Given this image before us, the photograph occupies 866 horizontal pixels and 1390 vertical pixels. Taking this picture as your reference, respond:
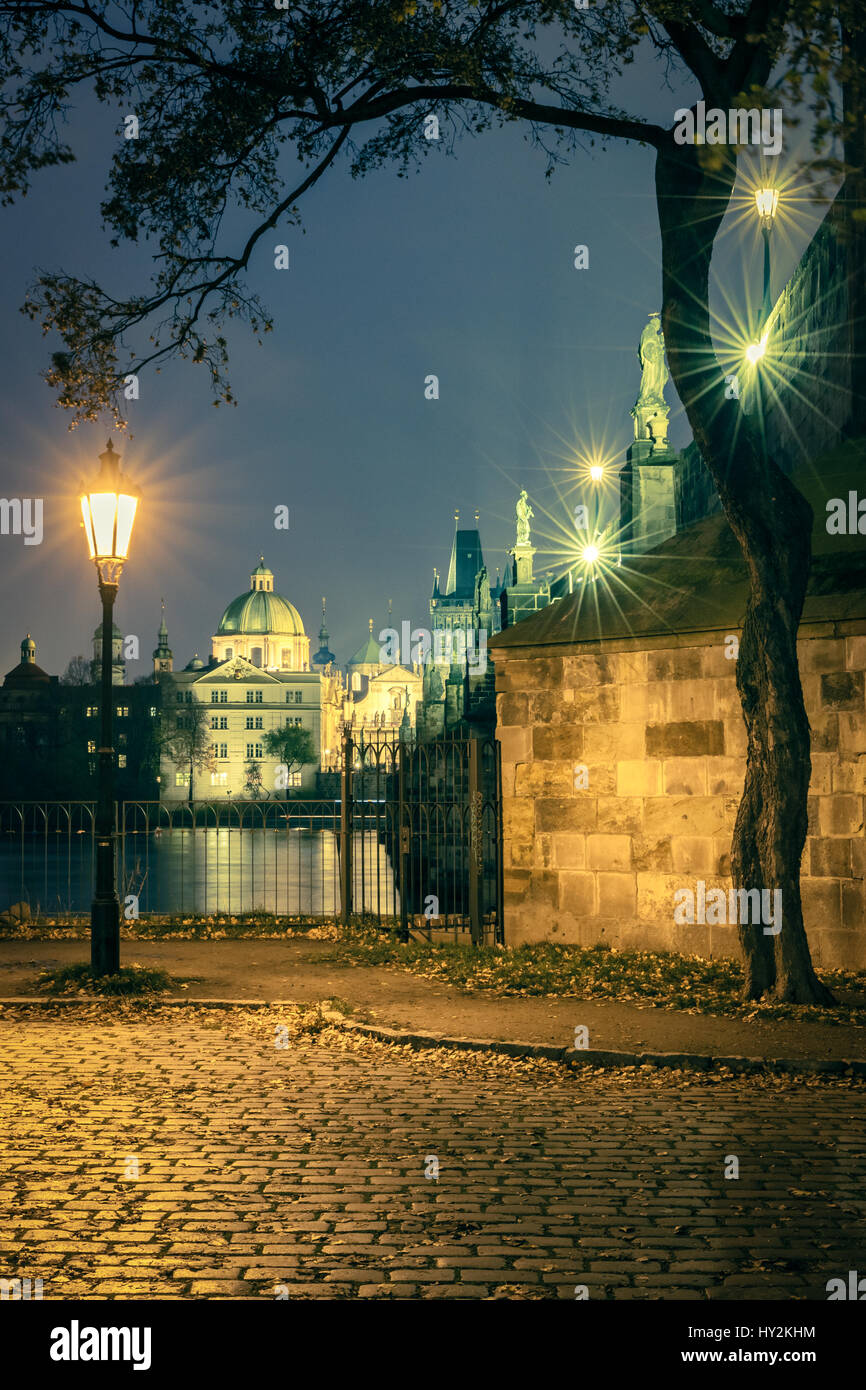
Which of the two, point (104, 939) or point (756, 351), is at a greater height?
point (756, 351)

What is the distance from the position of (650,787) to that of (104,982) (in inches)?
230

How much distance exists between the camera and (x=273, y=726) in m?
158

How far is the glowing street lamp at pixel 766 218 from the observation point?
1666 centimetres

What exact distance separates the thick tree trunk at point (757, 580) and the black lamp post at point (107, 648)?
566 centimetres

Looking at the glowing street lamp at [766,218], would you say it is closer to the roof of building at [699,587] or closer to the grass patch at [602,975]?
the roof of building at [699,587]

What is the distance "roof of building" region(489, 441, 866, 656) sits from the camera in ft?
40.1

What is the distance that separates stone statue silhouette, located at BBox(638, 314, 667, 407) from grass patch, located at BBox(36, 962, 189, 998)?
22526 millimetres

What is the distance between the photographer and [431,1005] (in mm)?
10711

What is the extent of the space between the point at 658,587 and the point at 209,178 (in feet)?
20.8

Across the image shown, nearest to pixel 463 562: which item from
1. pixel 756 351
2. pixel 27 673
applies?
pixel 27 673

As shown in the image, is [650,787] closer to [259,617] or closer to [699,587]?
[699,587]

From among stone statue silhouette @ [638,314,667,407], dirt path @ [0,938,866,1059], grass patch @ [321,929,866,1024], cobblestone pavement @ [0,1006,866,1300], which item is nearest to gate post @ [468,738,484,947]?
grass patch @ [321,929,866,1024]

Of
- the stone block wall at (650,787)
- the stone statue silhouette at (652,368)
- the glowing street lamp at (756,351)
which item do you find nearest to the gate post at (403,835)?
the stone block wall at (650,787)

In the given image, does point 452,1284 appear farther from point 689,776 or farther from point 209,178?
point 209,178
